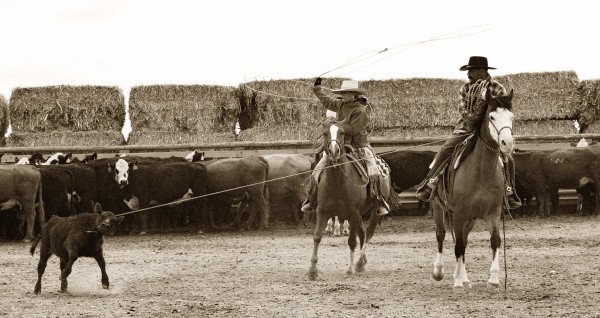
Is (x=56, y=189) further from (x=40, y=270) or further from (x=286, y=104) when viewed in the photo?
(x=40, y=270)

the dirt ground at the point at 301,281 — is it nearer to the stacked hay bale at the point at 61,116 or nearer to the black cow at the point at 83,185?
the black cow at the point at 83,185

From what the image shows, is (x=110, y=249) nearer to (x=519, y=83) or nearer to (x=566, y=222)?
(x=566, y=222)

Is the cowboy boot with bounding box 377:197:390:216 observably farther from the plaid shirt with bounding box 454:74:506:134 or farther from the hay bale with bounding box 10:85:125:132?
the hay bale with bounding box 10:85:125:132

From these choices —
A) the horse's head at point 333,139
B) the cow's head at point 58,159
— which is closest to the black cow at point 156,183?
the cow's head at point 58,159

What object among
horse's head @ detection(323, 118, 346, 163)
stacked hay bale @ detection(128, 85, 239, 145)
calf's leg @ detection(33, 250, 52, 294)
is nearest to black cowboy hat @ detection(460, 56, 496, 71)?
horse's head @ detection(323, 118, 346, 163)

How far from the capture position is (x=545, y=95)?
27109 mm

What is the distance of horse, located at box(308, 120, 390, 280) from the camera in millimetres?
13008

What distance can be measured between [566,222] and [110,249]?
31.0 ft

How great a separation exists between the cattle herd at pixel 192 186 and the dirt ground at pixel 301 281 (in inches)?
68.4

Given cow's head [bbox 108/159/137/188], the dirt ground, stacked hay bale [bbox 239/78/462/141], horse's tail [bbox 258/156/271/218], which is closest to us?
the dirt ground

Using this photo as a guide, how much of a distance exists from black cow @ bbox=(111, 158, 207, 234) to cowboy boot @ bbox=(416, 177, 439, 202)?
423 inches

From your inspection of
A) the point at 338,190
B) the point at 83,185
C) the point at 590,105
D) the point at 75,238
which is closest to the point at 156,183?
the point at 83,185

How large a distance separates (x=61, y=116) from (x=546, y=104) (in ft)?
38.1

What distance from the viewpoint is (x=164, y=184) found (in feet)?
74.6
